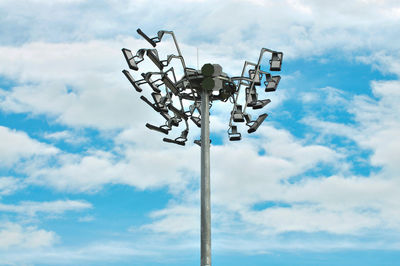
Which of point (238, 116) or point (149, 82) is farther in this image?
point (238, 116)

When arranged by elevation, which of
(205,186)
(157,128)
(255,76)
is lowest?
(205,186)

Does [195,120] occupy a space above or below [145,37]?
below

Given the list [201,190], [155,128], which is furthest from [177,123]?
[201,190]

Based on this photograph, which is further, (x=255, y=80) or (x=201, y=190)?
(x=255, y=80)

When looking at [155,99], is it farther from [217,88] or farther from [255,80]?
[255,80]

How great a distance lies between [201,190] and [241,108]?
3628 mm

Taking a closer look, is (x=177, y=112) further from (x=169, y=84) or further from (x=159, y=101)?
(x=169, y=84)

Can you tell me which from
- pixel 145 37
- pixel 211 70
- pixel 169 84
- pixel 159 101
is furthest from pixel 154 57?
pixel 211 70

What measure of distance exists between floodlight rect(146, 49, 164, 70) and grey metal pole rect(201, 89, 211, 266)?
1.76 meters

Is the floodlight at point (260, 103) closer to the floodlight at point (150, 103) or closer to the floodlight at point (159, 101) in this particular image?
the floodlight at point (159, 101)

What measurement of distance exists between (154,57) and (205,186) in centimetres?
483

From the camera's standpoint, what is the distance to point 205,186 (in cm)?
1719

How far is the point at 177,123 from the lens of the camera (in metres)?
19.6

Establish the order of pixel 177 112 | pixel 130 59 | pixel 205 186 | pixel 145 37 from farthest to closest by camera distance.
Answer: pixel 177 112
pixel 145 37
pixel 130 59
pixel 205 186
